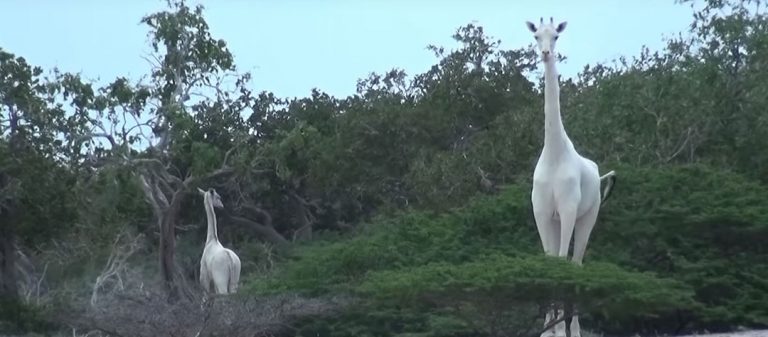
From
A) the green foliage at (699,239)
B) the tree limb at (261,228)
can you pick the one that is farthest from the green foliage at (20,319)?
the tree limb at (261,228)

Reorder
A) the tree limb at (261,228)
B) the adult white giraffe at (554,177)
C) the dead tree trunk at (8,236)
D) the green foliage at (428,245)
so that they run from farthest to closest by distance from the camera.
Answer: the tree limb at (261,228), the dead tree trunk at (8,236), the green foliage at (428,245), the adult white giraffe at (554,177)

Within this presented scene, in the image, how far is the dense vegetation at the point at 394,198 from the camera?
18188 millimetres

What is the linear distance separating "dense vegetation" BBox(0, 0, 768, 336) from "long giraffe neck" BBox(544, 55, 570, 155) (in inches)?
43.2

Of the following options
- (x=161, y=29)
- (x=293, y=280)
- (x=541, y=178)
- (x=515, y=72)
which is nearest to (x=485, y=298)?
(x=541, y=178)

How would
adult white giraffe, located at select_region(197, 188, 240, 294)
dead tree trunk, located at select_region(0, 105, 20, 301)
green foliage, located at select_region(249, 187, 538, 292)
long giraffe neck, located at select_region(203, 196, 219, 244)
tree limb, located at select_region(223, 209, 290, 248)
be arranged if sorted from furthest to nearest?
1. tree limb, located at select_region(223, 209, 290, 248)
2. dead tree trunk, located at select_region(0, 105, 20, 301)
3. long giraffe neck, located at select_region(203, 196, 219, 244)
4. adult white giraffe, located at select_region(197, 188, 240, 294)
5. green foliage, located at select_region(249, 187, 538, 292)

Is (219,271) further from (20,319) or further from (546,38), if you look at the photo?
(546,38)

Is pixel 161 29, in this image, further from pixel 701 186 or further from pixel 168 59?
pixel 701 186

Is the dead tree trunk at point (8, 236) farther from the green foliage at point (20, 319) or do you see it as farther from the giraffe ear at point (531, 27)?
the giraffe ear at point (531, 27)

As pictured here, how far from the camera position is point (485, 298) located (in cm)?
1592

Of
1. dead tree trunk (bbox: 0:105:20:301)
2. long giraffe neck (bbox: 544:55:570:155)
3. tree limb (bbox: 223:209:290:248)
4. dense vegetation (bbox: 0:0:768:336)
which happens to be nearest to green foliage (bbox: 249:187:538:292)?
dense vegetation (bbox: 0:0:768:336)

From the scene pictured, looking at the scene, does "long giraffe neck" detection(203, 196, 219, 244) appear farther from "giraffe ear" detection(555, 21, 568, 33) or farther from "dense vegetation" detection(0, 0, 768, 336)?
"giraffe ear" detection(555, 21, 568, 33)

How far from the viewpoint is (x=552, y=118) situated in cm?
1587

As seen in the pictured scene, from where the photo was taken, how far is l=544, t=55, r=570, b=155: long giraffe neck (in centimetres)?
1574

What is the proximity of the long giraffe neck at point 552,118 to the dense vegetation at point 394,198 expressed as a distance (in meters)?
1.10
